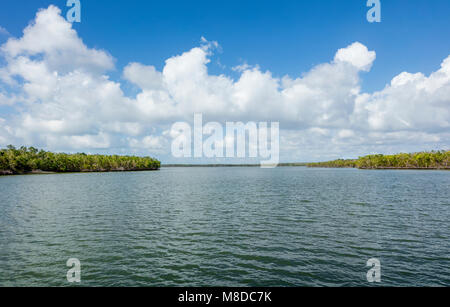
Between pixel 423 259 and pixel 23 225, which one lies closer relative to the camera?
pixel 423 259

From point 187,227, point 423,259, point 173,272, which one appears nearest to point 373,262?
point 423,259

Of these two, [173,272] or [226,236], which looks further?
[226,236]

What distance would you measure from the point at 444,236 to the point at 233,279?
83.7ft

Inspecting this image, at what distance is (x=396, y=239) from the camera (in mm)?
27156
